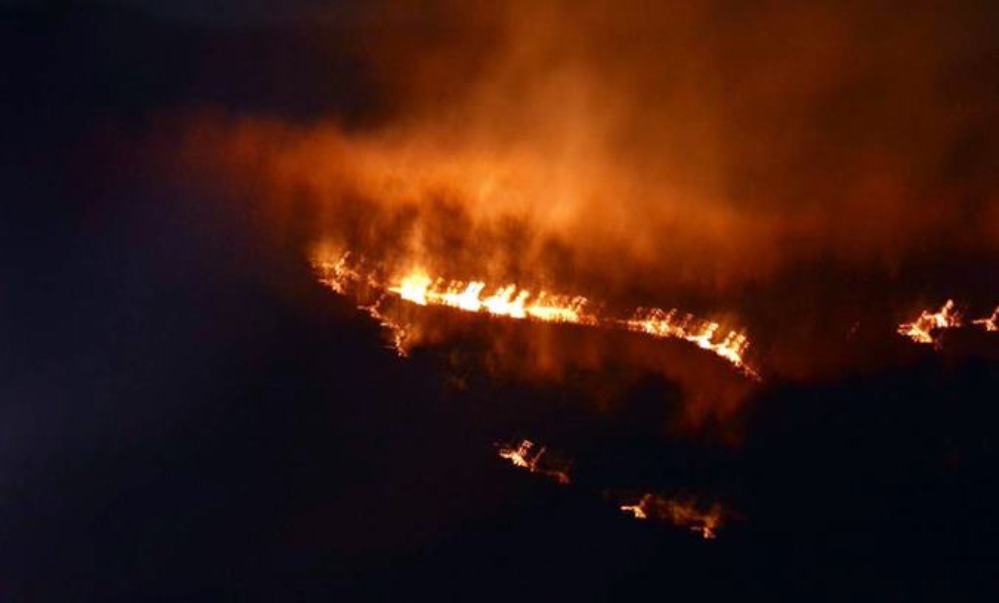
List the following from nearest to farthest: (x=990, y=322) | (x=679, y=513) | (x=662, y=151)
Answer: (x=679, y=513)
(x=990, y=322)
(x=662, y=151)

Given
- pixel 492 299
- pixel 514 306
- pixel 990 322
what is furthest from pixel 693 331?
pixel 990 322

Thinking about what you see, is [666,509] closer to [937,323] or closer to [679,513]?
[679,513]

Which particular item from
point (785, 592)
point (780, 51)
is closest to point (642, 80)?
point (780, 51)

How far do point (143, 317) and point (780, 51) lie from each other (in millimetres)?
3021

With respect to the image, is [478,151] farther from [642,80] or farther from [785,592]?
[785,592]

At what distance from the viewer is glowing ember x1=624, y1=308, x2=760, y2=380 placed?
4590mm

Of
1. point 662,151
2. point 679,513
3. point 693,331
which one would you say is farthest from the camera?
point 662,151

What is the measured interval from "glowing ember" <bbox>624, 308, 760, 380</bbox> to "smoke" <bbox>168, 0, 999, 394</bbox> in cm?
8

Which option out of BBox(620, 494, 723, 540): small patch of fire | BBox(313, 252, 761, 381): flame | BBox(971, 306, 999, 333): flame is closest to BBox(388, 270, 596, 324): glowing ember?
BBox(313, 252, 761, 381): flame

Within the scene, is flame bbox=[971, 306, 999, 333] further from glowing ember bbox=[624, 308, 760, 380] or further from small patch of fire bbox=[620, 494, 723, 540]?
small patch of fire bbox=[620, 494, 723, 540]

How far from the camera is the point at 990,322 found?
14.5 ft

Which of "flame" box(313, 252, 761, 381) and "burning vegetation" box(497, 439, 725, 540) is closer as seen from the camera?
"burning vegetation" box(497, 439, 725, 540)

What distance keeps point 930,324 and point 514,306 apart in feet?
5.49

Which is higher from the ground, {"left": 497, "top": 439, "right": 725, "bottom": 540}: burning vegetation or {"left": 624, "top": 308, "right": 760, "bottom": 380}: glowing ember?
{"left": 624, "top": 308, "right": 760, "bottom": 380}: glowing ember
